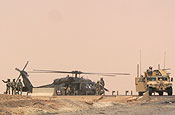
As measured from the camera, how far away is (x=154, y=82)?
1604 inches

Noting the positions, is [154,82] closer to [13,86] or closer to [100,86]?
[100,86]

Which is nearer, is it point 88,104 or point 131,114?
point 131,114

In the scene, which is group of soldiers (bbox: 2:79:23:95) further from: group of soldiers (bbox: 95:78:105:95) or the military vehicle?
the military vehicle

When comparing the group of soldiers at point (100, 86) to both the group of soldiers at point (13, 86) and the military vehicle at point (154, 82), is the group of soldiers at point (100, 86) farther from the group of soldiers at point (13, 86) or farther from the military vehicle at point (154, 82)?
the group of soldiers at point (13, 86)

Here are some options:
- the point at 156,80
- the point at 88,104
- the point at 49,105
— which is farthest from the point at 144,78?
the point at 49,105

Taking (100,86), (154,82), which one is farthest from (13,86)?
(154,82)

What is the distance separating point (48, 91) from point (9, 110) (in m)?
27.1

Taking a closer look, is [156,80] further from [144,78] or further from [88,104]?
[88,104]

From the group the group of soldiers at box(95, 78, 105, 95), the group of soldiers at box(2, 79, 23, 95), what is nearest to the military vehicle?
the group of soldiers at box(95, 78, 105, 95)

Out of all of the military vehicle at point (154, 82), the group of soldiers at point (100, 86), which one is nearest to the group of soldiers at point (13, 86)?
the group of soldiers at point (100, 86)

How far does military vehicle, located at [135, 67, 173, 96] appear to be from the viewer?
1591 inches

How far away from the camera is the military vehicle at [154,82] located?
133 feet

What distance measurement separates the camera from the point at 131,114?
1848 cm

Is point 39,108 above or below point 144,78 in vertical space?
below
